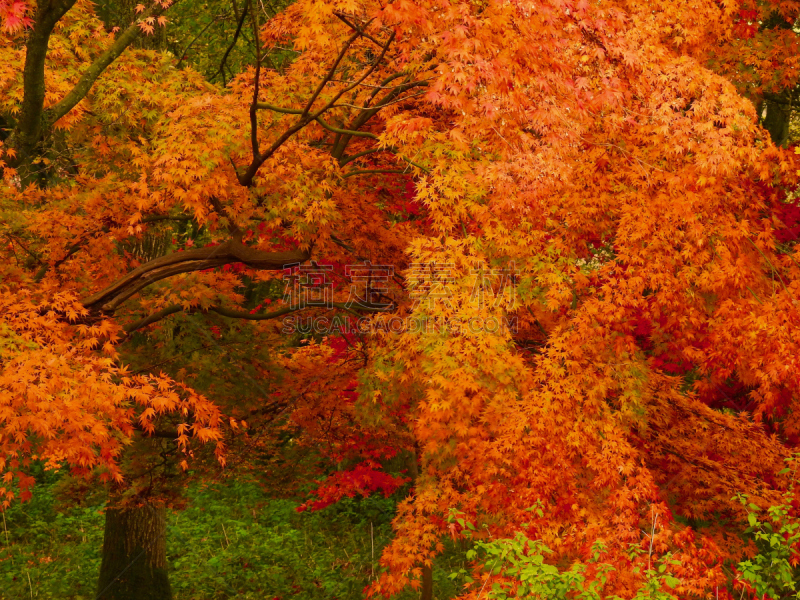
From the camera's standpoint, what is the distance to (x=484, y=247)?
786 centimetres

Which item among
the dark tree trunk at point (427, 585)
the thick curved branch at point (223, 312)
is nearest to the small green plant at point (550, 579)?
the thick curved branch at point (223, 312)

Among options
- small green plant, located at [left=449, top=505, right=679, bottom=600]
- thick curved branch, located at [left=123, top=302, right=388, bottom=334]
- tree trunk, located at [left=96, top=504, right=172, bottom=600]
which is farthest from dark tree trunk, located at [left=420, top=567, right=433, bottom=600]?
small green plant, located at [left=449, top=505, right=679, bottom=600]

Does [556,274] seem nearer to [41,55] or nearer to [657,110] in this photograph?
[657,110]

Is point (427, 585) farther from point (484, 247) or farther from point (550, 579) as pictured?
point (550, 579)

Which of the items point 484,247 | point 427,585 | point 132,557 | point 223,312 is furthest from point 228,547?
point 484,247

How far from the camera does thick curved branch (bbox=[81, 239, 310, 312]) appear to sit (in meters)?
8.52

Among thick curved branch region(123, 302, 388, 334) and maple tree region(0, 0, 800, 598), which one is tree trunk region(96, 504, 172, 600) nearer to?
maple tree region(0, 0, 800, 598)

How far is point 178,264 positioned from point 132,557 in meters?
6.18

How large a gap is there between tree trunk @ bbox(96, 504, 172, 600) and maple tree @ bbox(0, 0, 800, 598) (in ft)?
5.69

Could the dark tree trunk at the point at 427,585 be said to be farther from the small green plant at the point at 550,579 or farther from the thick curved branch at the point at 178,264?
the small green plant at the point at 550,579

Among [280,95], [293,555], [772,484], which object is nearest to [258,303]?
[293,555]

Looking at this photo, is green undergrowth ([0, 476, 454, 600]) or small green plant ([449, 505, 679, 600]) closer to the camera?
small green plant ([449, 505, 679, 600])

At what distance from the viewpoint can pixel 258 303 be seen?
56.0ft

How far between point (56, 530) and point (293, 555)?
5.09 metres
